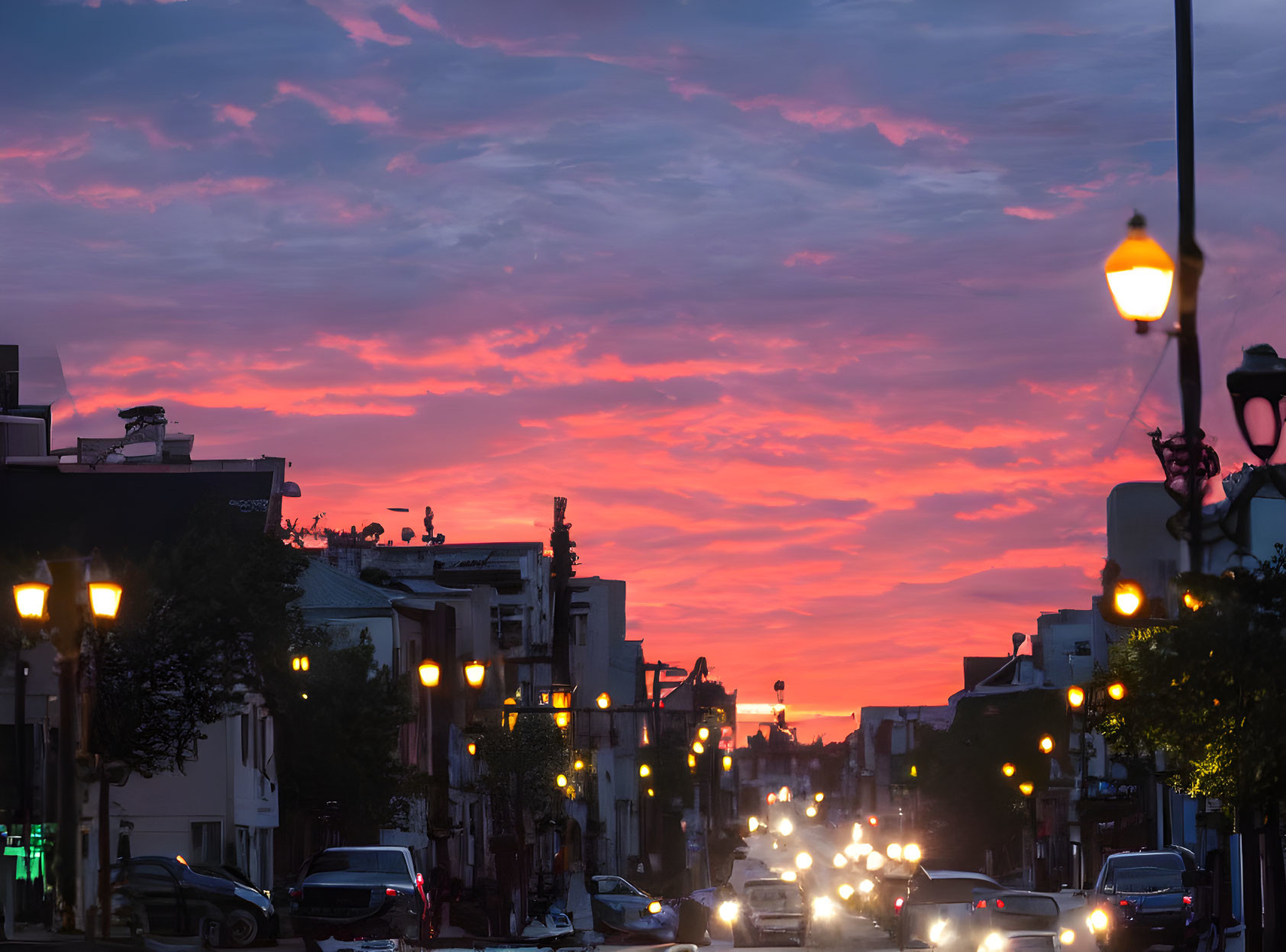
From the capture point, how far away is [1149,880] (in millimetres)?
34500

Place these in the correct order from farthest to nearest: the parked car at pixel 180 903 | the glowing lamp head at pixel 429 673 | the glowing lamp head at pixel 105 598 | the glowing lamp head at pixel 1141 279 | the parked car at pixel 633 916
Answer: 1. the parked car at pixel 633 916
2. the glowing lamp head at pixel 429 673
3. the parked car at pixel 180 903
4. the glowing lamp head at pixel 105 598
5. the glowing lamp head at pixel 1141 279

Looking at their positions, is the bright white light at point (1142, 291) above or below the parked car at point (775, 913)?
above

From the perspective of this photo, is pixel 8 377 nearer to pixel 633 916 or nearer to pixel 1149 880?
pixel 633 916

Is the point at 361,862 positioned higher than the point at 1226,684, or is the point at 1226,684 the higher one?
the point at 1226,684

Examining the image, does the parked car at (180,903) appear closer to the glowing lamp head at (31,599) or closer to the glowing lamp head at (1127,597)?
the glowing lamp head at (31,599)

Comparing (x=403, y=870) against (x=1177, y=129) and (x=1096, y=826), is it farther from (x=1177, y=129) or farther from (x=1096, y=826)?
(x=1096, y=826)

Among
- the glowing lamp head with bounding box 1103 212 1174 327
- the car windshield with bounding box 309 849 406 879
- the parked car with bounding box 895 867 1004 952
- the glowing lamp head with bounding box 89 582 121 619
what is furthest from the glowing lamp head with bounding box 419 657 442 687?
the glowing lamp head with bounding box 1103 212 1174 327

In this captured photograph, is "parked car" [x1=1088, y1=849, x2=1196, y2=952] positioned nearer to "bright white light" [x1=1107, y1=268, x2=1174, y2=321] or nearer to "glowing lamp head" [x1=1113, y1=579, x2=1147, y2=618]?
"glowing lamp head" [x1=1113, y1=579, x2=1147, y2=618]

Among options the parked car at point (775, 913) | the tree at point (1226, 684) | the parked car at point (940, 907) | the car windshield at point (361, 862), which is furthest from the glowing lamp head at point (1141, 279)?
the parked car at point (775, 913)

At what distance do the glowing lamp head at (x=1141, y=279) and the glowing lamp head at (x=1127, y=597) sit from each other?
33.0 feet

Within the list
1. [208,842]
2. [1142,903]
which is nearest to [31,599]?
[1142,903]

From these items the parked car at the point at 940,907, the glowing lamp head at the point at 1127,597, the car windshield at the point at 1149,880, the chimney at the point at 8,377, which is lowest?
the parked car at the point at 940,907

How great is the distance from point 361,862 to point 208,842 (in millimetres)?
19512

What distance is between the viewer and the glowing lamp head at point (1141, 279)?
39.1ft
